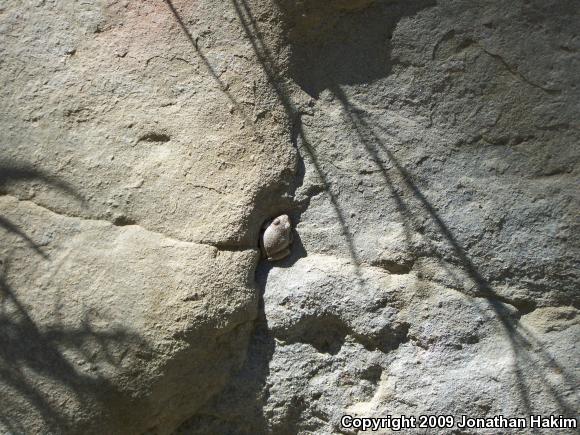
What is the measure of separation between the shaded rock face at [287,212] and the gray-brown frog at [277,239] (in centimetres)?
3

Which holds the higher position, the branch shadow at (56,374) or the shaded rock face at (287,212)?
the shaded rock face at (287,212)

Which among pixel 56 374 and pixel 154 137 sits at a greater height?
pixel 154 137

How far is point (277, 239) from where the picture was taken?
1.79 m

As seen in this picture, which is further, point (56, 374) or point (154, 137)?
point (154, 137)

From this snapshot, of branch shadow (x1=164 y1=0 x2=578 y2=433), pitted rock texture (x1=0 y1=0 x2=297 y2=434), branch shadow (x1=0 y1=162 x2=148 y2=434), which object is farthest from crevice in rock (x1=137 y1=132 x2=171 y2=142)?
branch shadow (x1=0 y1=162 x2=148 y2=434)

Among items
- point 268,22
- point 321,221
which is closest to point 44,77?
point 268,22

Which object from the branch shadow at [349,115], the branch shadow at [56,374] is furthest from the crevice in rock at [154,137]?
the branch shadow at [56,374]

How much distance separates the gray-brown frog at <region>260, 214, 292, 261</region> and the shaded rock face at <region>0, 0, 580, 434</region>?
26mm

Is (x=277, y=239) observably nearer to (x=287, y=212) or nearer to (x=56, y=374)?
(x=287, y=212)

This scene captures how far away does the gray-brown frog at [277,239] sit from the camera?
179cm

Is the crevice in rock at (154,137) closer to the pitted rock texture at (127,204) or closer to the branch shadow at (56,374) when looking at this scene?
the pitted rock texture at (127,204)

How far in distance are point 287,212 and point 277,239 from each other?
9 centimetres

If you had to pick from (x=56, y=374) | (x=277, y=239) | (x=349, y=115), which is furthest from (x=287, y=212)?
(x=56, y=374)

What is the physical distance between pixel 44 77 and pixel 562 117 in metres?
1.25
